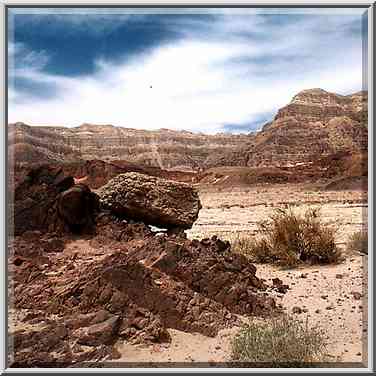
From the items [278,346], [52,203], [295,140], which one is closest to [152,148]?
[295,140]

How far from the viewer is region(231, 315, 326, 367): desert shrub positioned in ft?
13.7

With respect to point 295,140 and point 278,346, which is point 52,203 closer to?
point 278,346

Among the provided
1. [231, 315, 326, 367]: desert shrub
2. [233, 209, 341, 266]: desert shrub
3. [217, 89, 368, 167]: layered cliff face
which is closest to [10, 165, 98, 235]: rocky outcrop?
[231, 315, 326, 367]: desert shrub

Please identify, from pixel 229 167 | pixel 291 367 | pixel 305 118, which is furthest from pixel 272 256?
pixel 305 118

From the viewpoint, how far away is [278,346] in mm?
4203

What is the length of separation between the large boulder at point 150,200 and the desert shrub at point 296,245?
163 centimetres

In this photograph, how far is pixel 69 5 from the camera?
4.46 m

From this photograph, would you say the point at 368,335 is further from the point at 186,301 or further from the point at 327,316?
the point at 186,301

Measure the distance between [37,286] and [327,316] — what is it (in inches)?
91.9

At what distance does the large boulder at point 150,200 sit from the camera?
5.79 metres

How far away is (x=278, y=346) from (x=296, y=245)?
10.2ft

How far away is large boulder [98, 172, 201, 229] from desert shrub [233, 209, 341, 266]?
1631mm

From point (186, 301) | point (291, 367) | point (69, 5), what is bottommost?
point (291, 367)

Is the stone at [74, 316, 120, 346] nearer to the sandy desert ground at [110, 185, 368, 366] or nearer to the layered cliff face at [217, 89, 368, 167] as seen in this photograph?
the sandy desert ground at [110, 185, 368, 366]
